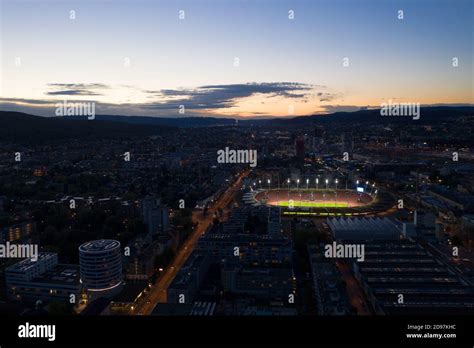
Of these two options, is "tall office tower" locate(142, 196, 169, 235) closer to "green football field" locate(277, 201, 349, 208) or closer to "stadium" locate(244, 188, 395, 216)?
"stadium" locate(244, 188, 395, 216)

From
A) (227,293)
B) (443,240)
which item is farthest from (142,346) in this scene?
(443,240)

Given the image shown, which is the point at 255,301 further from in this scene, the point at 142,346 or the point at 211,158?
the point at 211,158

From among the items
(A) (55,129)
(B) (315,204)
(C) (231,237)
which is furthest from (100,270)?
(A) (55,129)

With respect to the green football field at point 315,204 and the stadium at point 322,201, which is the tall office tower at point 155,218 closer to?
the stadium at point 322,201

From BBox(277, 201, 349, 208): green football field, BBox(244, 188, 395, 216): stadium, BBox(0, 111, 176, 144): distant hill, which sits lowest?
BBox(277, 201, 349, 208): green football field

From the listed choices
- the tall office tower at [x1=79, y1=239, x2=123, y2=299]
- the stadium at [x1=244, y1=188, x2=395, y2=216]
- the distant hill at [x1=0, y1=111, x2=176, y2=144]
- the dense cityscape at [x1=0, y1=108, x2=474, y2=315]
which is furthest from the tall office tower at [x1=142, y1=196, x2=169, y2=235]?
the distant hill at [x1=0, y1=111, x2=176, y2=144]

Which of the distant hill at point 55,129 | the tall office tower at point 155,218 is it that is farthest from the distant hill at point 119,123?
the tall office tower at point 155,218
